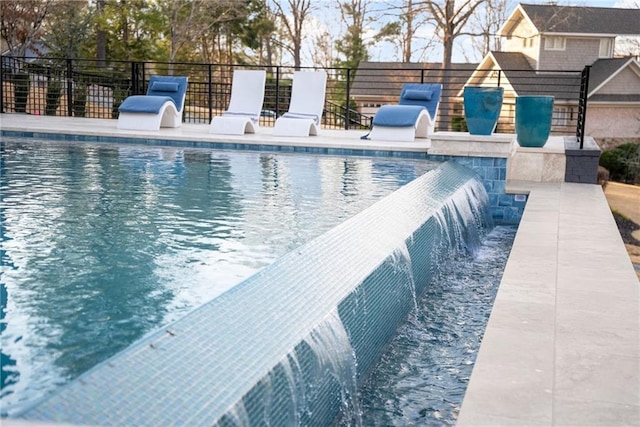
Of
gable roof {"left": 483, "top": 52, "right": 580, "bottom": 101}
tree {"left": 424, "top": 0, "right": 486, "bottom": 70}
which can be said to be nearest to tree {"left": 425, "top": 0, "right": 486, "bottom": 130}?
tree {"left": 424, "top": 0, "right": 486, "bottom": 70}

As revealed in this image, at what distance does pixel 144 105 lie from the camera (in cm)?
1165

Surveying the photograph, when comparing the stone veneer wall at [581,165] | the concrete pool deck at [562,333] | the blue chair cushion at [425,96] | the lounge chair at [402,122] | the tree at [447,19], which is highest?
the tree at [447,19]

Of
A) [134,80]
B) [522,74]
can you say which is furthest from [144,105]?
[522,74]

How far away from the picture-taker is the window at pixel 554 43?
30828mm

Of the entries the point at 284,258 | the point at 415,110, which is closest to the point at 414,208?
the point at 284,258

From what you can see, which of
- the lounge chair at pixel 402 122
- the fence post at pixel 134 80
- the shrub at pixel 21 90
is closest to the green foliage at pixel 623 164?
the lounge chair at pixel 402 122

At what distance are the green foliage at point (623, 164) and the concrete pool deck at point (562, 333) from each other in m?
17.2

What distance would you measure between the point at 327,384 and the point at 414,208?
8.97 feet

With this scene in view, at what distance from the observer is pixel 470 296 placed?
17.4ft

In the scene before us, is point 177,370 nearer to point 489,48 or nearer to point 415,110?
point 415,110

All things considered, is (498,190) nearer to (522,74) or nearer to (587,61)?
(522,74)

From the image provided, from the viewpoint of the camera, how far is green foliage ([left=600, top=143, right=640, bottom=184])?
2302 cm

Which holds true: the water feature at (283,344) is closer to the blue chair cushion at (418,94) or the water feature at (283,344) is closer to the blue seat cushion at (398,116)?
the blue seat cushion at (398,116)

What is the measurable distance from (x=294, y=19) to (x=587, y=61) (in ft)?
42.7
